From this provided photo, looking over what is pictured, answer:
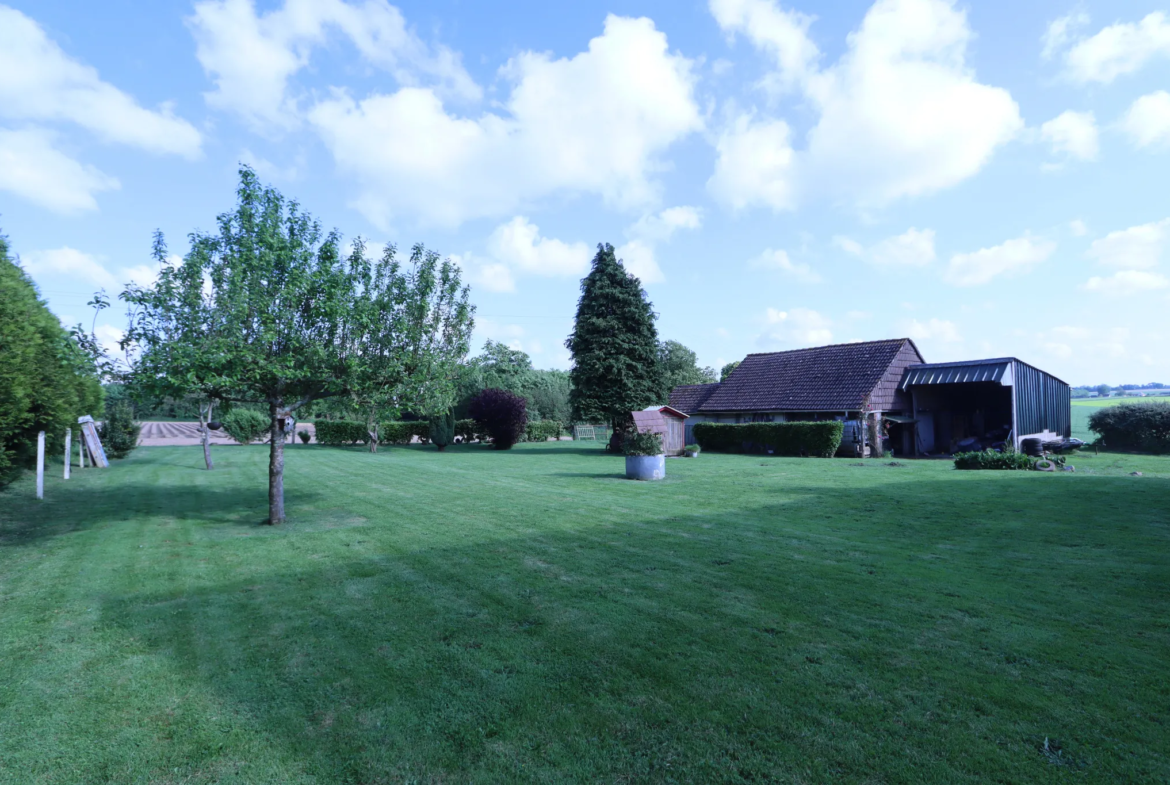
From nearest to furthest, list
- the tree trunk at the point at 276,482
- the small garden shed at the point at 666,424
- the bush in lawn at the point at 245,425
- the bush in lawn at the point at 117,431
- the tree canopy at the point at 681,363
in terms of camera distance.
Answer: the tree trunk at the point at 276,482, the bush in lawn at the point at 117,431, the small garden shed at the point at 666,424, the bush in lawn at the point at 245,425, the tree canopy at the point at 681,363

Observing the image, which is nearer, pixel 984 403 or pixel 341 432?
pixel 984 403

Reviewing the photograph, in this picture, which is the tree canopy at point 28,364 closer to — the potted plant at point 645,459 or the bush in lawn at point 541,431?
the potted plant at point 645,459

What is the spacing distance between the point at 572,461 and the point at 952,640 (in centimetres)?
1967

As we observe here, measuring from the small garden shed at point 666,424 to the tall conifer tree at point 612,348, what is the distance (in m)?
2.11

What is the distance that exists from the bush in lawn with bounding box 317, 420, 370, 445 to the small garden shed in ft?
59.8

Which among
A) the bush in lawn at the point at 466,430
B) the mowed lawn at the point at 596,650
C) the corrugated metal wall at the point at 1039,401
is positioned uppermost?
the corrugated metal wall at the point at 1039,401

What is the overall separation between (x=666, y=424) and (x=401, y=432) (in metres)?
18.0

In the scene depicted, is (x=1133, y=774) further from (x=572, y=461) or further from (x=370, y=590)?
(x=572, y=461)

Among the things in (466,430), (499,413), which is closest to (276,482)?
(499,413)

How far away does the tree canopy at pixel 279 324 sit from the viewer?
29.3ft

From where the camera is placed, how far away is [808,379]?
30.4m

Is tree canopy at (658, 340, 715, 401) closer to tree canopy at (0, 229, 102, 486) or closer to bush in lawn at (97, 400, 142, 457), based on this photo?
bush in lawn at (97, 400, 142, 457)

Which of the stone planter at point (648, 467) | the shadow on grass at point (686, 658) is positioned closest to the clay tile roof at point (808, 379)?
the stone planter at point (648, 467)

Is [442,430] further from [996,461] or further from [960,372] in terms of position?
[960,372]
